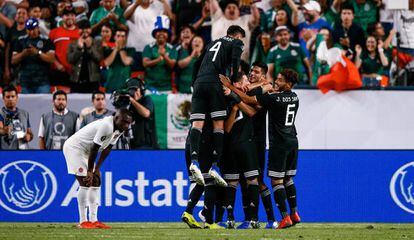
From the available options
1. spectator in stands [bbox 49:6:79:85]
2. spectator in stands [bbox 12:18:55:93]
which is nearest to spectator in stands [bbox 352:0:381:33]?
spectator in stands [bbox 49:6:79:85]

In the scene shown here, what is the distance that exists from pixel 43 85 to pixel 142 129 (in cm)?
269

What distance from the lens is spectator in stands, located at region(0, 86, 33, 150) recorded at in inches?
738

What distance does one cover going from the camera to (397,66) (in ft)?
68.2

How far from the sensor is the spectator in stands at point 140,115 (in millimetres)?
18391

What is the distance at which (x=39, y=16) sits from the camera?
20781 millimetres

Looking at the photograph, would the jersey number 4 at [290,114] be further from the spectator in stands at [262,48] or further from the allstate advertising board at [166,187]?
the spectator in stands at [262,48]

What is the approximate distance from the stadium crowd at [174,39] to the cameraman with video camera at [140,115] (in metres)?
1.37

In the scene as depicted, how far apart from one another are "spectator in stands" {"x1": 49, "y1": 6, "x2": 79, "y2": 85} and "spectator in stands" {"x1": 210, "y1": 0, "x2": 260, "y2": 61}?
275 centimetres

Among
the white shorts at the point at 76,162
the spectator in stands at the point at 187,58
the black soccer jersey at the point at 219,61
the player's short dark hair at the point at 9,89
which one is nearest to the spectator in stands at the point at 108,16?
the spectator in stands at the point at 187,58

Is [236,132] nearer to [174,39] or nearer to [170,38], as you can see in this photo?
[170,38]

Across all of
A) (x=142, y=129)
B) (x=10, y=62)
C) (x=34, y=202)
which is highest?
(x=10, y=62)

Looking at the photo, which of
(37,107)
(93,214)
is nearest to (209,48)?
(93,214)

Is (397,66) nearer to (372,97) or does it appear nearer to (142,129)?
(372,97)

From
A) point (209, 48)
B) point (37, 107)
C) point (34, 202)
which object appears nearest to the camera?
point (209, 48)
